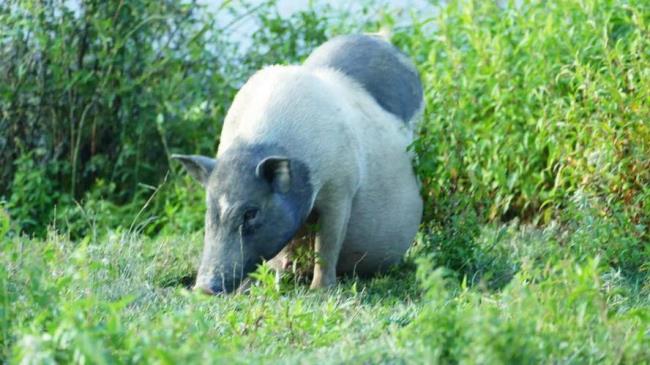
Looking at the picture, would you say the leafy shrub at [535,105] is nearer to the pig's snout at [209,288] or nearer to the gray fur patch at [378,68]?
the gray fur patch at [378,68]

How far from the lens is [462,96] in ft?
25.5

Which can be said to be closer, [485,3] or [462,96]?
[462,96]

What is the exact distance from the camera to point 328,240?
241 inches

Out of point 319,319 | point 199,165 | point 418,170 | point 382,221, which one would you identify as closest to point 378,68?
point 418,170

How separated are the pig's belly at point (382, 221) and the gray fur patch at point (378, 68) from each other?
1.20 feet

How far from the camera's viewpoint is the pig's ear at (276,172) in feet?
18.5

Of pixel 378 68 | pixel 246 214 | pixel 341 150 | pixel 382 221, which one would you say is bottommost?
pixel 382 221

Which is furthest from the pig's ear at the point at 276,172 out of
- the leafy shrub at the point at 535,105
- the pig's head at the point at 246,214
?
the leafy shrub at the point at 535,105

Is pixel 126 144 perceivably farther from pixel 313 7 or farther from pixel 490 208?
pixel 490 208

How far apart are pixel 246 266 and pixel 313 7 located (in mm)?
3956

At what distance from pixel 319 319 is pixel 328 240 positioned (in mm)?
1270

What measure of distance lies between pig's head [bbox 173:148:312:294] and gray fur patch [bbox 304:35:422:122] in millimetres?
1088

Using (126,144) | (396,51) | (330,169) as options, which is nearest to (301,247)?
(330,169)

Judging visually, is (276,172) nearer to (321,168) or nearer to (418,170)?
(321,168)
